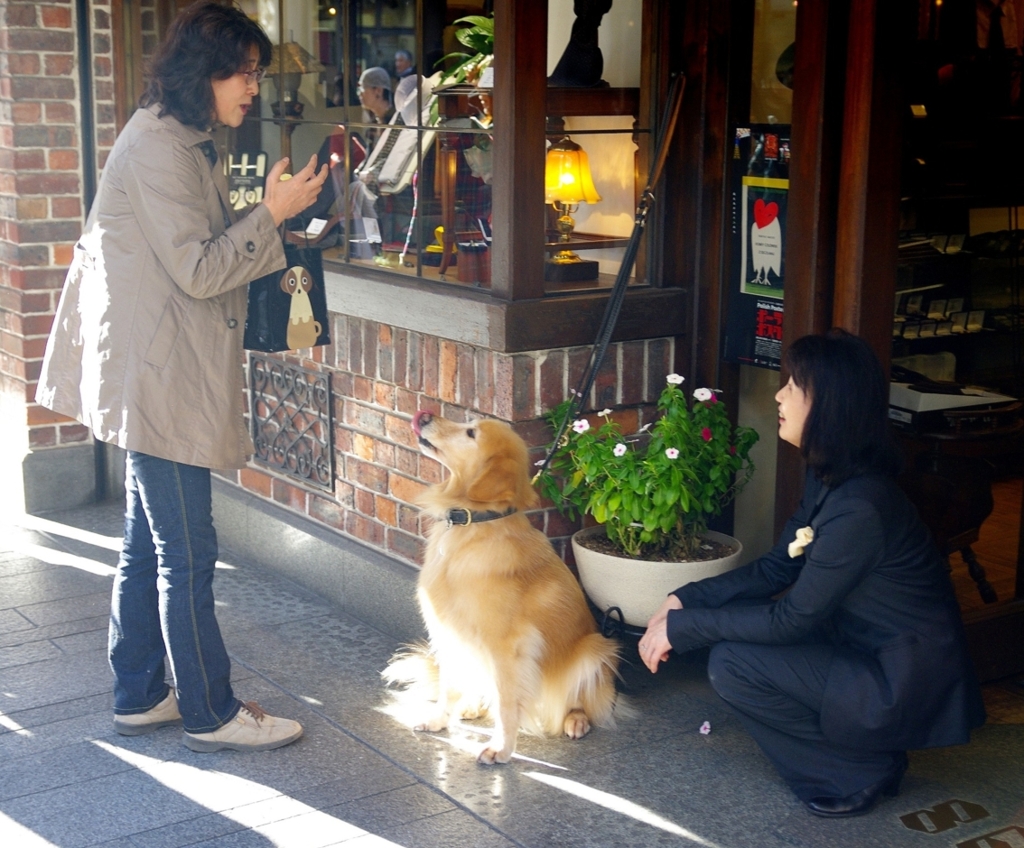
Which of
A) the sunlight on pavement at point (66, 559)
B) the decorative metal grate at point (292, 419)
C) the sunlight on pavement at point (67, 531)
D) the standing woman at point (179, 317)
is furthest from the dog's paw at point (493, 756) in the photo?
the sunlight on pavement at point (67, 531)

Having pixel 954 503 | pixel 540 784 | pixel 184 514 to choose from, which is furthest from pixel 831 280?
pixel 184 514

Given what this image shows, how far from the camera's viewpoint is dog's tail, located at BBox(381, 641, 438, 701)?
14.0 feet

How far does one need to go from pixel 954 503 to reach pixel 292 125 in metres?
2.95

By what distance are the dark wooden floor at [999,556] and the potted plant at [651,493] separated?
750 mm

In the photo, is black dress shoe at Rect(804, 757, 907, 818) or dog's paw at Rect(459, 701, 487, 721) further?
dog's paw at Rect(459, 701, 487, 721)

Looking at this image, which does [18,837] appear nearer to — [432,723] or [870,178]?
[432,723]

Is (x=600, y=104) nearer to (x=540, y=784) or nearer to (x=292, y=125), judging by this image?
(x=292, y=125)

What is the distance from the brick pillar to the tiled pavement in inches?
73.2

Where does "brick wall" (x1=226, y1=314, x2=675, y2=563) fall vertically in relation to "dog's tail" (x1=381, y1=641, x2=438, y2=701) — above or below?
above

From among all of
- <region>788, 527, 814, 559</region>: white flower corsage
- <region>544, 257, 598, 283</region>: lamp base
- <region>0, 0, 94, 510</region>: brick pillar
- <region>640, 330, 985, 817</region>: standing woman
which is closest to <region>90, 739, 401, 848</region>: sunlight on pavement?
<region>640, 330, 985, 817</region>: standing woman

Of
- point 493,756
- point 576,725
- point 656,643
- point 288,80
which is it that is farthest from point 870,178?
point 288,80

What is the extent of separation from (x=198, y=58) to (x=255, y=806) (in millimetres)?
2003

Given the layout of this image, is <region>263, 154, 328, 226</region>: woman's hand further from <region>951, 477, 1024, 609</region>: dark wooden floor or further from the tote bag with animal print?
<region>951, 477, 1024, 609</region>: dark wooden floor

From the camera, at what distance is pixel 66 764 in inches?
152
